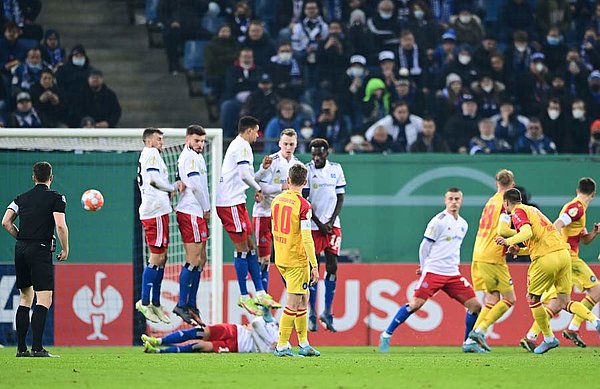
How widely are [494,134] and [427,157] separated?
2298mm

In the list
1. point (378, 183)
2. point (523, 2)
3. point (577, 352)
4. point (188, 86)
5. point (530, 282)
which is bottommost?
point (577, 352)

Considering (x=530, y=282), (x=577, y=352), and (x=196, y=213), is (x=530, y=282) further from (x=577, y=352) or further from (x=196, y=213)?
(x=196, y=213)

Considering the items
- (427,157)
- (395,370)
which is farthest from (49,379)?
(427,157)

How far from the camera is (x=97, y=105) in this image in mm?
19797

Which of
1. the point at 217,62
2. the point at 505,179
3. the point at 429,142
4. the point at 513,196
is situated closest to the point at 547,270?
the point at 513,196

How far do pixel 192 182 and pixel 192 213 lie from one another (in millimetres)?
383

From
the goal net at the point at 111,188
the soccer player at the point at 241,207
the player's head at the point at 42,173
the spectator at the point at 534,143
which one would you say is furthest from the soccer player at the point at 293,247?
the spectator at the point at 534,143

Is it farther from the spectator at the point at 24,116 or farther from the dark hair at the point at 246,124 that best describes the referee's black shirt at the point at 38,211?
the spectator at the point at 24,116

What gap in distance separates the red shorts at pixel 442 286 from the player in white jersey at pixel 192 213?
109 inches

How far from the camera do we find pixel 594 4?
75.0 ft

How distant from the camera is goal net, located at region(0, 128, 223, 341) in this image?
16125 mm

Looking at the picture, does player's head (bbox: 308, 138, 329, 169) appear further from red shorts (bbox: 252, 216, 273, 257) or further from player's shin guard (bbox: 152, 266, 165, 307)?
player's shin guard (bbox: 152, 266, 165, 307)

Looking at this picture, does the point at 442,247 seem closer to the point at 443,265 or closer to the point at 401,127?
the point at 443,265

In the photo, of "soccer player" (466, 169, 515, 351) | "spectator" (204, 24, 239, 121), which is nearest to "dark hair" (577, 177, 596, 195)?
"soccer player" (466, 169, 515, 351)
